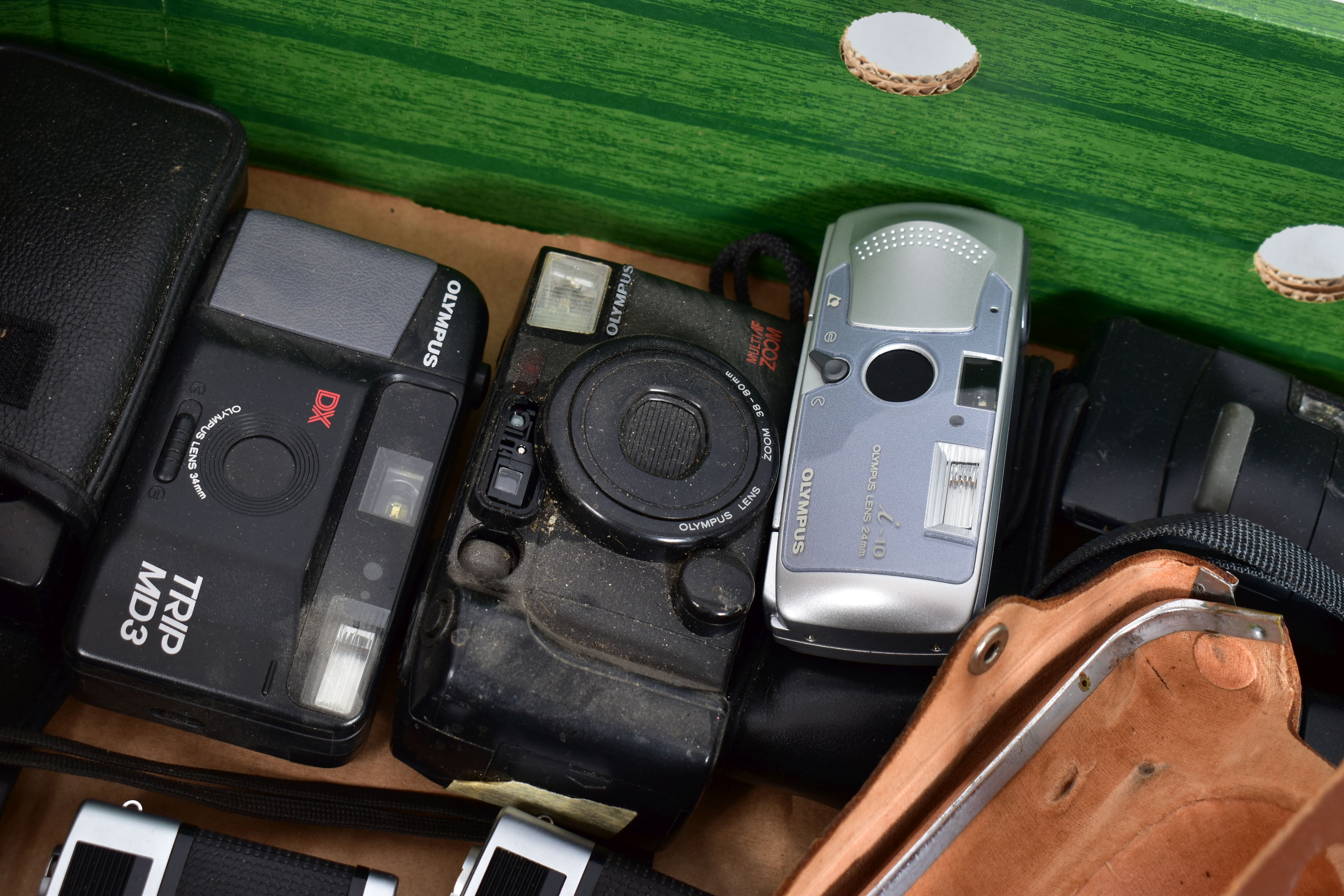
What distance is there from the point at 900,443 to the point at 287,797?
1.82 ft

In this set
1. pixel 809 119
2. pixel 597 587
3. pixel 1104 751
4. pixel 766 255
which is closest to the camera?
pixel 1104 751

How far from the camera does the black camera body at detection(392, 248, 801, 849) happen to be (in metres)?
0.76

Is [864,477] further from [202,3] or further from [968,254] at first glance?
[202,3]

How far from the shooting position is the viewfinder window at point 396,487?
842mm

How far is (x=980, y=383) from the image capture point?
0.85 meters

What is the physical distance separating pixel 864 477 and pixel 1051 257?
0.34 meters

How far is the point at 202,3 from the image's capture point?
92cm

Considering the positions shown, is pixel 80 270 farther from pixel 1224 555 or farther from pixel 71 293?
pixel 1224 555

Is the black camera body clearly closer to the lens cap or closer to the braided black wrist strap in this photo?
the lens cap

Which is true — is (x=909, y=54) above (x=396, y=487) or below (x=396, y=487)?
above

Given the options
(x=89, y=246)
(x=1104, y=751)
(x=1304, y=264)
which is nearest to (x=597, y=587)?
(x=1104, y=751)

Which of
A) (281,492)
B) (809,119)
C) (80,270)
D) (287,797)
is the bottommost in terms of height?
(287,797)

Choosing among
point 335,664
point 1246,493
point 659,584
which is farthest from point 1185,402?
point 335,664

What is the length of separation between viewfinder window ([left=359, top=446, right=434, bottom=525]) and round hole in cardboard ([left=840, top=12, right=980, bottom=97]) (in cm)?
47
